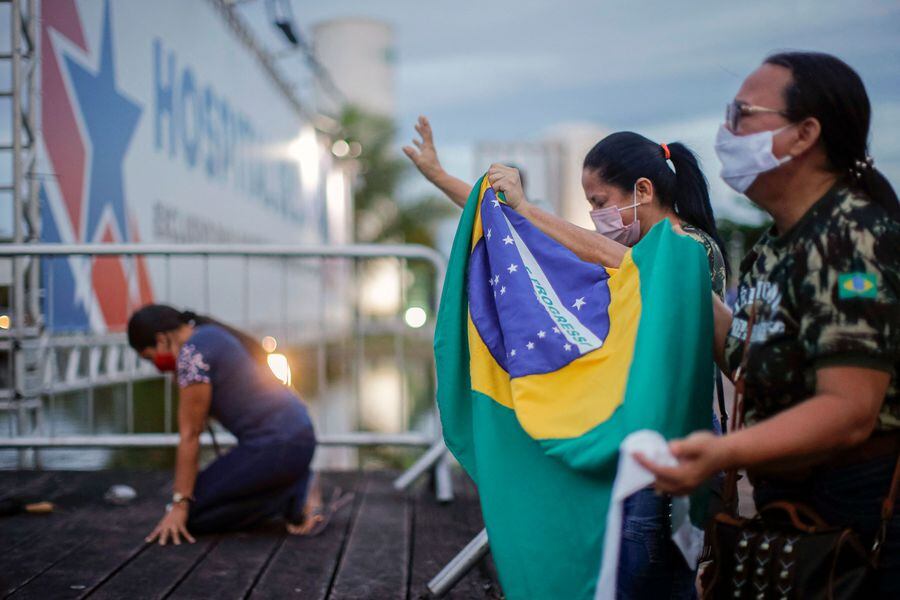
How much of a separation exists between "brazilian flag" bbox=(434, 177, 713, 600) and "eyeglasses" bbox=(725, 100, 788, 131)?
369mm

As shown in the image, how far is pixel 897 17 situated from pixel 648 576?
116 inches

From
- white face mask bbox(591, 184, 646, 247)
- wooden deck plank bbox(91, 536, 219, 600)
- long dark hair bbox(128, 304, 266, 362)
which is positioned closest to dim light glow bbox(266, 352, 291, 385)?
long dark hair bbox(128, 304, 266, 362)

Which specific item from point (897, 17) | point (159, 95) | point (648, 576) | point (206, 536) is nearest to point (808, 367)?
point (648, 576)

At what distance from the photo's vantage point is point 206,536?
4.06 metres

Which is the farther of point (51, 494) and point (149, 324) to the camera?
point (51, 494)

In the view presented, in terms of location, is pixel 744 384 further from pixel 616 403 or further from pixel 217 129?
pixel 217 129

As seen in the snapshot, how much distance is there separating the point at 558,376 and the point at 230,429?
2592 mm

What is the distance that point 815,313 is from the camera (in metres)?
1.58

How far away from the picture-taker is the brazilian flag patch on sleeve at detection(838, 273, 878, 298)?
5.02 feet

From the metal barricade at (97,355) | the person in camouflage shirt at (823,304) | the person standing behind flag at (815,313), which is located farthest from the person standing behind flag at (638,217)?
the metal barricade at (97,355)

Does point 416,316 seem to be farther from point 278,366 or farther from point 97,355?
point 97,355

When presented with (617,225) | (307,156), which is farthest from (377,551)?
(307,156)

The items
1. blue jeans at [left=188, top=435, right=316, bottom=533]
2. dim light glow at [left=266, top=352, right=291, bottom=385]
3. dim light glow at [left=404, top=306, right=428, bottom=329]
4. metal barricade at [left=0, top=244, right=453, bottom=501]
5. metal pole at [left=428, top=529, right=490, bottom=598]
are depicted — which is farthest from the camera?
dim light glow at [left=404, top=306, right=428, bottom=329]

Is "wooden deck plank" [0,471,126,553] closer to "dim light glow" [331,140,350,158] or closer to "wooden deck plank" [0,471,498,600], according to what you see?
"wooden deck plank" [0,471,498,600]
